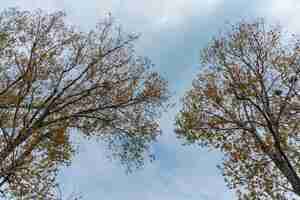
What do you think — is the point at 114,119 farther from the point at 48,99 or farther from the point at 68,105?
the point at 48,99

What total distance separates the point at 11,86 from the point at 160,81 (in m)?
7.03

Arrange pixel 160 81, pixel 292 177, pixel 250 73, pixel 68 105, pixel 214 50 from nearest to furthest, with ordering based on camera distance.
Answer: pixel 292 177 < pixel 68 105 < pixel 160 81 < pixel 250 73 < pixel 214 50

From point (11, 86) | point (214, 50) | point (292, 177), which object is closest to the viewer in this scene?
point (292, 177)

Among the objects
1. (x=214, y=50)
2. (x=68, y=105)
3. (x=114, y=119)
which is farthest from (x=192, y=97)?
→ (x=68, y=105)

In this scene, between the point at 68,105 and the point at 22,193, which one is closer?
the point at 22,193

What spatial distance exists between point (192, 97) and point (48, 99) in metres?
8.98

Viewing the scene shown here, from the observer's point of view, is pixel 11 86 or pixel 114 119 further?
pixel 114 119

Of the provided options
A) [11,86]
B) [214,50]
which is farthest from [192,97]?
[11,86]

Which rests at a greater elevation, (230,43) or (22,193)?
(230,43)

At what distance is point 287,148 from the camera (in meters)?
18.9

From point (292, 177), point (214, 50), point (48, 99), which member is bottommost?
point (292, 177)

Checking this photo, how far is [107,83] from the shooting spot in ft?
63.7

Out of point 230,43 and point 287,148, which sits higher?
point 230,43

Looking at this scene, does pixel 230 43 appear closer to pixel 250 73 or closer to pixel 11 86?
pixel 250 73
